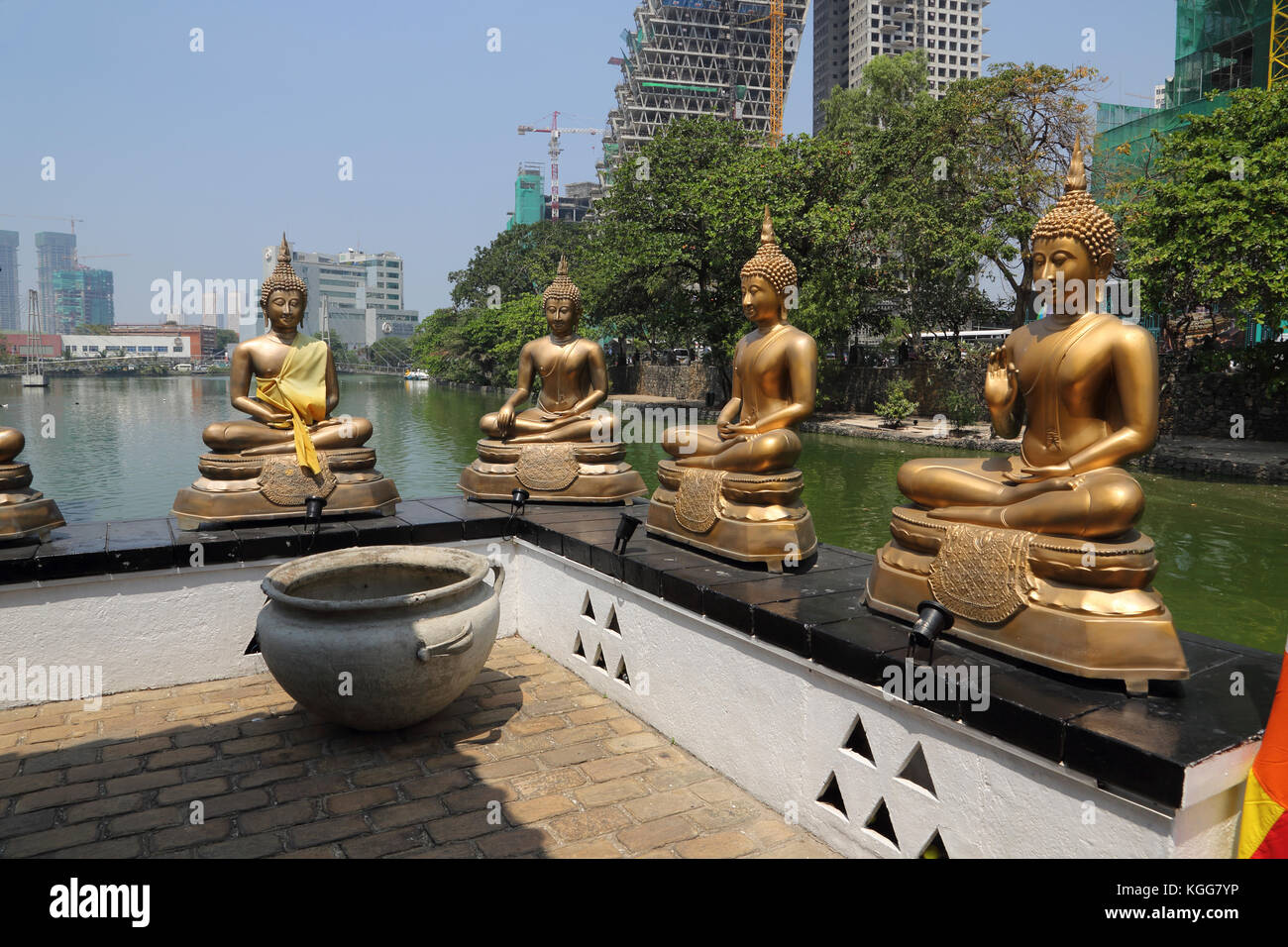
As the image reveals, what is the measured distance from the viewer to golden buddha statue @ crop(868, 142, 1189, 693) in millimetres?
3154

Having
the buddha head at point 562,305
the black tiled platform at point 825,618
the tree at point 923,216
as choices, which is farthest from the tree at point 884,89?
the black tiled platform at point 825,618

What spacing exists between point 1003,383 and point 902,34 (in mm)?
89162

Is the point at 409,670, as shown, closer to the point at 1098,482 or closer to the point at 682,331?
the point at 1098,482

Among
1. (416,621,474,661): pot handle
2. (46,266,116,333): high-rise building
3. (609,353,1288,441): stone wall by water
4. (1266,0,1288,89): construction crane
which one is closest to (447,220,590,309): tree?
(609,353,1288,441): stone wall by water

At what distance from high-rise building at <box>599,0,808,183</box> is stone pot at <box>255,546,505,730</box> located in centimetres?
8186

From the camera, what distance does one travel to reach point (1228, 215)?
14.1 meters

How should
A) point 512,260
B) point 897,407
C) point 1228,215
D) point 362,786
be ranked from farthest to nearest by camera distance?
1. point 512,260
2. point 897,407
3. point 1228,215
4. point 362,786

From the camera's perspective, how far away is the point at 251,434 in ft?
20.3

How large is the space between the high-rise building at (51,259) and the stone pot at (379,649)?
461 feet

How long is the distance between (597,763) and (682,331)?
21.3 meters

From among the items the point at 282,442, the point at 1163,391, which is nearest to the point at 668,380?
the point at 1163,391

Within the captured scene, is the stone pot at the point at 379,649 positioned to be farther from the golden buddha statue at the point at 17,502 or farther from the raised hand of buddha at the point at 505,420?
the raised hand of buddha at the point at 505,420

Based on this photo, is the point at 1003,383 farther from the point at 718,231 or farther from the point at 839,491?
the point at 718,231
